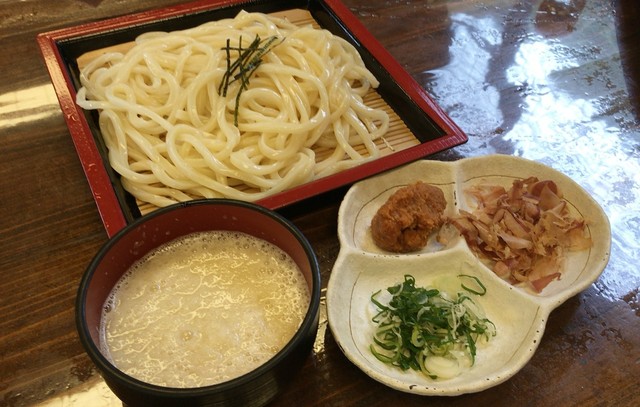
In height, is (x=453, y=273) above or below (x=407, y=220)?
below

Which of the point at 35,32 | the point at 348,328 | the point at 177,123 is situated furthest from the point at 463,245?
the point at 35,32

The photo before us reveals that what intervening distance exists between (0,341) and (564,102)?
257cm

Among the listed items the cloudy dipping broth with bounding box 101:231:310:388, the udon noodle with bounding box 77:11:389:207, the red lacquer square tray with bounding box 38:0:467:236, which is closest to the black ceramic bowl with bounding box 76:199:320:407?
the cloudy dipping broth with bounding box 101:231:310:388

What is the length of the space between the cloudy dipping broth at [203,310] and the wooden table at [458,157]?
28 centimetres

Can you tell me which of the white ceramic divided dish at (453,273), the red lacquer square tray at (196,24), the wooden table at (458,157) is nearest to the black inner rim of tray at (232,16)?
the red lacquer square tray at (196,24)

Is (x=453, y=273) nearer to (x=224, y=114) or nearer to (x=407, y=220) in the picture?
(x=407, y=220)

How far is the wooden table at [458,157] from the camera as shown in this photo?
159 cm

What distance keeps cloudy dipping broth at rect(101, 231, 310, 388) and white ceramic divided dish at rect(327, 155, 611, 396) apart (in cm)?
22

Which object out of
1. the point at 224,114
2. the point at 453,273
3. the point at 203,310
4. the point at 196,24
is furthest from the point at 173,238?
the point at 196,24

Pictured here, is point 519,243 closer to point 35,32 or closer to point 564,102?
point 564,102

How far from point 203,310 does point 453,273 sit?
90 centimetres

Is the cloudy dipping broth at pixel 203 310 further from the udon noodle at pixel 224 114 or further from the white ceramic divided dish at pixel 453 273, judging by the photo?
the udon noodle at pixel 224 114

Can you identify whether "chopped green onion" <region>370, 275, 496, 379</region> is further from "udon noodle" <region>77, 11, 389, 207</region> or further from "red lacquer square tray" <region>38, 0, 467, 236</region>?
"udon noodle" <region>77, 11, 389, 207</region>

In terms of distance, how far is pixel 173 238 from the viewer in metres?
1.58
